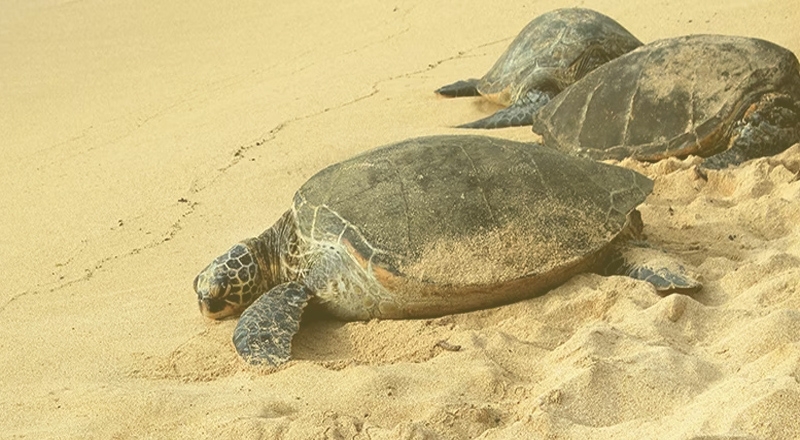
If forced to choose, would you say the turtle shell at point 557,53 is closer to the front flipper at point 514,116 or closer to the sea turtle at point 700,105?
the front flipper at point 514,116

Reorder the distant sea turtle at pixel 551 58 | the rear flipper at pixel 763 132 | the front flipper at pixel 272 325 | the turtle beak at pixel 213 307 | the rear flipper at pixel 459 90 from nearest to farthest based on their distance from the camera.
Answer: the front flipper at pixel 272 325
the turtle beak at pixel 213 307
the rear flipper at pixel 763 132
the distant sea turtle at pixel 551 58
the rear flipper at pixel 459 90

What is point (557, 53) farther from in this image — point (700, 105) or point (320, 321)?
point (320, 321)

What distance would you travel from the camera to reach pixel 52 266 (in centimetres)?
557

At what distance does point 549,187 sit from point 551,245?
0.31 meters

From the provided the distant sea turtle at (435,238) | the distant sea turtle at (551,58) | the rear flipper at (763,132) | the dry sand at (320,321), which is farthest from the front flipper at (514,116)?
the distant sea turtle at (435,238)

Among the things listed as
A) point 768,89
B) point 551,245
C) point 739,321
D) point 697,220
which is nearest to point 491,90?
point 768,89

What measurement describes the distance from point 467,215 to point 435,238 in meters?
0.18

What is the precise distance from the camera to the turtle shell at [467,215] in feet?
13.8

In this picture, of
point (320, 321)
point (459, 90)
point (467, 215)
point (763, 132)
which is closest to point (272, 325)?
point (320, 321)

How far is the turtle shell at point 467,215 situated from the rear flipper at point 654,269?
14 centimetres

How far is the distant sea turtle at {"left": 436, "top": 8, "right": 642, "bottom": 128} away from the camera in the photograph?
7.86m

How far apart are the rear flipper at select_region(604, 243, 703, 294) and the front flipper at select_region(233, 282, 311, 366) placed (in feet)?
4.49

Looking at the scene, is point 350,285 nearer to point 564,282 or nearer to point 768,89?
point 564,282

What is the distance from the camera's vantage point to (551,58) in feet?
26.2
